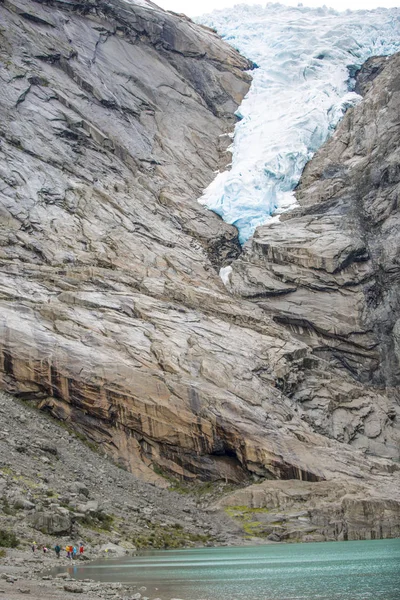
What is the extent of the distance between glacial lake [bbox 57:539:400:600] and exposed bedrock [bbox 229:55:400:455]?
25.3 metres

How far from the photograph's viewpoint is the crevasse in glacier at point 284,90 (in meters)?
106

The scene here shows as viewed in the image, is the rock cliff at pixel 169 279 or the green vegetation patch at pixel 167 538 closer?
the green vegetation patch at pixel 167 538

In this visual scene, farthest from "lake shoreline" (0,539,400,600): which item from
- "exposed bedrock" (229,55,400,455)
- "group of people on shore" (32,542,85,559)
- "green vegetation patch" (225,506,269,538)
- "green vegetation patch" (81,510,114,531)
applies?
"exposed bedrock" (229,55,400,455)

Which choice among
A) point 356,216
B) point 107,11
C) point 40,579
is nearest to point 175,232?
point 356,216

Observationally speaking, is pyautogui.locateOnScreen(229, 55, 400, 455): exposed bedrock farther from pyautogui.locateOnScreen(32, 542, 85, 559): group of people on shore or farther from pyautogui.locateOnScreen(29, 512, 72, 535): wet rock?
pyautogui.locateOnScreen(32, 542, 85, 559): group of people on shore

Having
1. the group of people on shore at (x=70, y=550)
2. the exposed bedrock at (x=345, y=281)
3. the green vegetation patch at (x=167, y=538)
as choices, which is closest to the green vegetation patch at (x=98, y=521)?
the green vegetation patch at (x=167, y=538)

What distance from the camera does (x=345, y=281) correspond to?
288 ft

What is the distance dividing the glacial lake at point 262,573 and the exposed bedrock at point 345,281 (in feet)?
82.9

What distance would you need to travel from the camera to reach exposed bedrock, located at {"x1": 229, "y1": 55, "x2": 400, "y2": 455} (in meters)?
77.1

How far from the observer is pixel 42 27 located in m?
112

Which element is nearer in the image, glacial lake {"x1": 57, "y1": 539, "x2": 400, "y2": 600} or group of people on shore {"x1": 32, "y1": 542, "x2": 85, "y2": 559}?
glacial lake {"x1": 57, "y1": 539, "x2": 400, "y2": 600}

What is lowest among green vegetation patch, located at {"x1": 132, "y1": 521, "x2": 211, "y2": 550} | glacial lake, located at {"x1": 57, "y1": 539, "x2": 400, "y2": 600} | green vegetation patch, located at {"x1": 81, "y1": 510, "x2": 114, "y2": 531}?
glacial lake, located at {"x1": 57, "y1": 539, "x2": 400, "y2": 600}

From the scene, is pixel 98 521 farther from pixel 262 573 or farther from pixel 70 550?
pixel 262 573

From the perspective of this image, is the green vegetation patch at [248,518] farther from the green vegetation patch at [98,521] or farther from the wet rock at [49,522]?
the wet rock at [49,522]
